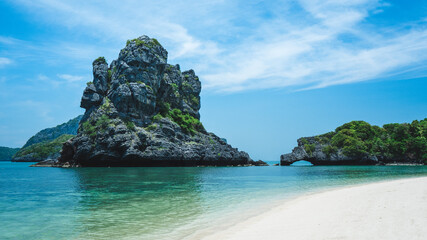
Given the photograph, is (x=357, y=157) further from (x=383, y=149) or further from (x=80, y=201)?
(x=80, y=201)

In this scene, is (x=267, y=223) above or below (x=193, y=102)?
below

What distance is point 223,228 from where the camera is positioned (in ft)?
31.1

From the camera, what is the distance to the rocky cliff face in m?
69.6

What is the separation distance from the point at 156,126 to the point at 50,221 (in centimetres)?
6824

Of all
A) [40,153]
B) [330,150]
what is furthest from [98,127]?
[40,153]

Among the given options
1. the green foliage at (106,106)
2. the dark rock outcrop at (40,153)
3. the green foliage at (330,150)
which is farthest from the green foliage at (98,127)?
the dark rock outcrop at (40,153)

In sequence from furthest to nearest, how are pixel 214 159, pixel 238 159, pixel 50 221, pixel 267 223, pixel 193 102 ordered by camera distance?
1. pixel 193 102
2. pixel 238 159
3. pixel 214 159
4. pixel 50 221
5. pixel 267 223

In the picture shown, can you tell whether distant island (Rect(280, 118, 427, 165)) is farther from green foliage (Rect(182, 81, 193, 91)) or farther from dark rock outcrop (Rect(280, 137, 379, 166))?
green foliage (Rect(182, 81, 193, 91))

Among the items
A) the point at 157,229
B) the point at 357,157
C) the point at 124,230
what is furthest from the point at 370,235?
the point at 357,157

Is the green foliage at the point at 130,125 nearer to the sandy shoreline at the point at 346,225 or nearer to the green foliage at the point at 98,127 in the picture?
the green foliage at the point at 98,127

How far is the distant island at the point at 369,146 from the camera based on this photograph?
3514 inches

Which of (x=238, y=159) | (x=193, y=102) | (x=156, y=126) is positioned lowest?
(x=238, y=159)

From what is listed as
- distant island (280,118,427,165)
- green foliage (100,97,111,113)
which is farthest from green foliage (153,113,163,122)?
distant island (280,118,427,165)

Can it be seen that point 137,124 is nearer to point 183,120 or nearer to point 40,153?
point 183,120
